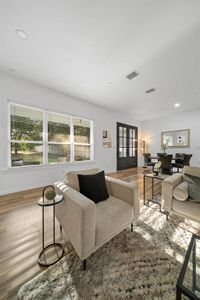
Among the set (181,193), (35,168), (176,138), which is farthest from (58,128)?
(176,138)

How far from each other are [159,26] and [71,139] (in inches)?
136

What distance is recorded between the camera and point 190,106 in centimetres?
558

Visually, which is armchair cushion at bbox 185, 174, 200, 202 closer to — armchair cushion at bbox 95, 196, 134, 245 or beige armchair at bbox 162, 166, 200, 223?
beige armchair at bbox 162, 166, 200, 223

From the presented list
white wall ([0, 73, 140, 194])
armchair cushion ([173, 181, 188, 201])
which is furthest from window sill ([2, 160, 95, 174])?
armchair cushion ([173, 181, 188, 201])

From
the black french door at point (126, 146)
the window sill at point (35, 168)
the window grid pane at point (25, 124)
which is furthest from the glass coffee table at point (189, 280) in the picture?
the black french door at point (126, 146)

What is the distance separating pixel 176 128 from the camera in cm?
650

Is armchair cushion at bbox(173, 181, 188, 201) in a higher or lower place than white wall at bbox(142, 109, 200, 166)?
lower

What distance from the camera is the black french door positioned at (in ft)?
20.9

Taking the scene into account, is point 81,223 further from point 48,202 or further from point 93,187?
point 93,187

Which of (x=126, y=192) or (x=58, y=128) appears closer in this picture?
(x=126, y=192)

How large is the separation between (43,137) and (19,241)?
2708 mm

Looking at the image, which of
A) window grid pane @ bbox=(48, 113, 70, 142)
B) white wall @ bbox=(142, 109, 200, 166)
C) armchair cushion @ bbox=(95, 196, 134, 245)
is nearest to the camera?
armchair cushion @ bbox=(95, 196, 134, 245)

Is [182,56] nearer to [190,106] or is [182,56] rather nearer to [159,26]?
[159,26]

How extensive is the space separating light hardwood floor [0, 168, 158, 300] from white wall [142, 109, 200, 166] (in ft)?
21.5
